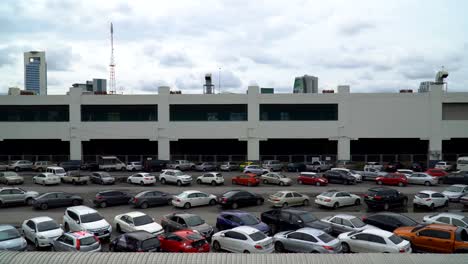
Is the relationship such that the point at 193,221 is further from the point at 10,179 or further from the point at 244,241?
the point at 10,179

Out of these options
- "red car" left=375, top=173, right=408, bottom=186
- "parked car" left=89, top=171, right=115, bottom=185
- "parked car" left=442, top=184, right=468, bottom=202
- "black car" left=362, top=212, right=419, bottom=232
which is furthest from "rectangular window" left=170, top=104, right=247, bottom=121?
"black car" left=362, top=212, right=419, bottom=232

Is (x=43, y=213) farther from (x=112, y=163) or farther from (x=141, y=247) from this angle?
(x=112, y=163)

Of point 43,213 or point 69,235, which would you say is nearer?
point 69,235

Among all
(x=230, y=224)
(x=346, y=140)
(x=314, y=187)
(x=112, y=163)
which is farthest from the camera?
(x=346, y=140)

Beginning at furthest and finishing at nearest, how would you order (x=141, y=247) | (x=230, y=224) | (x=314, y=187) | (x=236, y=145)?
(x=236, y=145) < (x=314, y=187) < (x=230, y=224) < (x=141, y=247)

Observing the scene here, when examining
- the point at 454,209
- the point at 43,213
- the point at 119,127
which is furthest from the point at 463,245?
the point at 119,127

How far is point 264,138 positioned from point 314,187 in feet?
53.2

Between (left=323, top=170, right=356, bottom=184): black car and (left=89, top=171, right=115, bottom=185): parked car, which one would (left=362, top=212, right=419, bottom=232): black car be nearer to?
(left=323, top=170, right=356, bottom=184): black car

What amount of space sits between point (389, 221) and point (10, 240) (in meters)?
17.5

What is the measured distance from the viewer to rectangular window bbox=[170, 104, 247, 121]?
4974cm

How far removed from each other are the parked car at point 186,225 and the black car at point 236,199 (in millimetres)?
6161

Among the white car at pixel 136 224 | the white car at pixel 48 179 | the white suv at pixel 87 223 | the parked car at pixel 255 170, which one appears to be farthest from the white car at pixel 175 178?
the white suv at pixel 87 223

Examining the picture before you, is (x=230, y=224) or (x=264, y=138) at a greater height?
(x=264, y=138)

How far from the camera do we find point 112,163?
4475 cm
